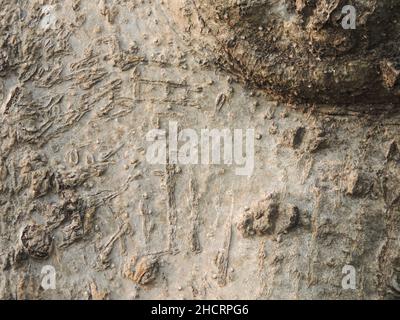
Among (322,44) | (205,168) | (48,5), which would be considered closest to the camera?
(322,44)

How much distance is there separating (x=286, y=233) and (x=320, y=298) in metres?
0.25

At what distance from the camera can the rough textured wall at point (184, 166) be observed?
236cm

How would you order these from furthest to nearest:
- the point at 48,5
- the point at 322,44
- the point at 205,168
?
1. the point at 48,5
2. the point at 205,168
3. the point at 322,44

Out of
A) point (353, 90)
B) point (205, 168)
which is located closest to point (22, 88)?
point (205, 168)

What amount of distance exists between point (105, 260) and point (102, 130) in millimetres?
475

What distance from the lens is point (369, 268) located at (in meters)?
2.36

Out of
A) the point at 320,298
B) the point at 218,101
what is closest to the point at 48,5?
the point at 218,101

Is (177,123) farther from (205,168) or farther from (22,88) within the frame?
(22,88)

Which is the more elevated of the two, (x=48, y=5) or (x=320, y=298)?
(x=48, y=5)

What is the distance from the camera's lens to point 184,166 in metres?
2.48

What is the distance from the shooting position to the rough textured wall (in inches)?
92.9

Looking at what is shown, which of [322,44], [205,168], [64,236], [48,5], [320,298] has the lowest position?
[320,298]

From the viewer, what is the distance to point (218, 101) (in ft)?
8.22

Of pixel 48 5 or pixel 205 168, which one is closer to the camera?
pixel 205 168
